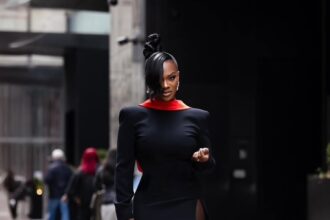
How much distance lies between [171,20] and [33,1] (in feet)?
19.7

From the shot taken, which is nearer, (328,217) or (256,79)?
(328,217)

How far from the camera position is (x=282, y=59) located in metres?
14.3

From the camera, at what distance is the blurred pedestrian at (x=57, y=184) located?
1736 centimetres

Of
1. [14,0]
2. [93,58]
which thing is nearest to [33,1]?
[14,0]

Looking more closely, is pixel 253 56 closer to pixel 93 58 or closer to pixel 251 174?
pixel 251 174

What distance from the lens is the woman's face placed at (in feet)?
14.8

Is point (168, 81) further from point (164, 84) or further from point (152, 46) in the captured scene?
point (152, 46)

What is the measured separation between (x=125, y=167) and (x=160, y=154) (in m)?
0.18

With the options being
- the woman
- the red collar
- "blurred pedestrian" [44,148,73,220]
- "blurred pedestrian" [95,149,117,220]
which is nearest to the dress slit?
the woman

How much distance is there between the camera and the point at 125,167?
14.8 feet

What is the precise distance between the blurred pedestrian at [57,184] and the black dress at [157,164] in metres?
12.9

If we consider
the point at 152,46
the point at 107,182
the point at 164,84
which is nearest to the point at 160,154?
the point at 164,84

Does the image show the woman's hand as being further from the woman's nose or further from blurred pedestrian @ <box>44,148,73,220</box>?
blurred pedestrian @ <box>44,148,73,220</box>

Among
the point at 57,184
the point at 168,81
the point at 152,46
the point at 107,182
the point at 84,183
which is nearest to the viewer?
the point at 168,81
